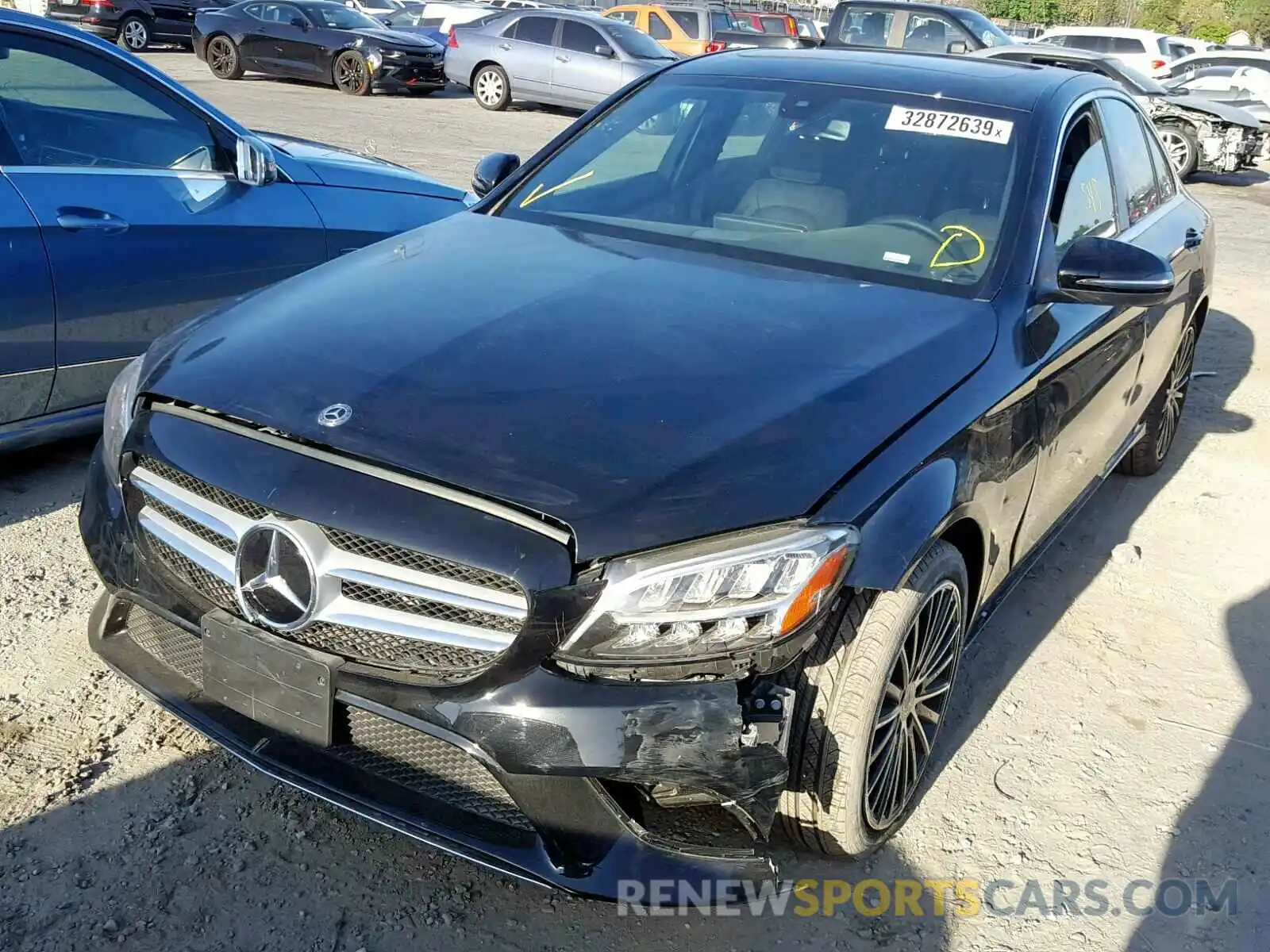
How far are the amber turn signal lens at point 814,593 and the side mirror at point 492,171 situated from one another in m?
2.34

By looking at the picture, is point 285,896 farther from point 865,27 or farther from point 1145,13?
point 1145,13

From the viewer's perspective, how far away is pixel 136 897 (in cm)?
245

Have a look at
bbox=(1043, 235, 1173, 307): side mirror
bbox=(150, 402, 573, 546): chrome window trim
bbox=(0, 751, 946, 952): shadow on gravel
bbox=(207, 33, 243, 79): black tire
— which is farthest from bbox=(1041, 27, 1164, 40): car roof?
bbox=(150, 402, 573, 546): chrome window trim

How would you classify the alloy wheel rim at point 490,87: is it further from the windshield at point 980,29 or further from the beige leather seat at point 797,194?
the beige leather seat at point 797,194

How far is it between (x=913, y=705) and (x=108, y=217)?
10.2 feet

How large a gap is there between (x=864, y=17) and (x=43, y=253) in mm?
15073

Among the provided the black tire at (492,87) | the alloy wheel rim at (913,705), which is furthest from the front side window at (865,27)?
the alloy wheel rim at (913,705)

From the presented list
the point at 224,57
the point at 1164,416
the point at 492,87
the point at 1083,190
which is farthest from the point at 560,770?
the point at 224,57

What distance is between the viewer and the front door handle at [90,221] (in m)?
3.94

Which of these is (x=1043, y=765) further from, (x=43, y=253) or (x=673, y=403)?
(x=43, y=253)

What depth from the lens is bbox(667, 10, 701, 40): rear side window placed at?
20141mm

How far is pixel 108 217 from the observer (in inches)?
160

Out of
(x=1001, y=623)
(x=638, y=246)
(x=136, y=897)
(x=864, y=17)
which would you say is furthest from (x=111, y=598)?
(x=864, y=17)

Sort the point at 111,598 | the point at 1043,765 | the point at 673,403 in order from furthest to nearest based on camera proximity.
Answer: the point at 1043,765 < the point at 111,598 < the point at 673,403
